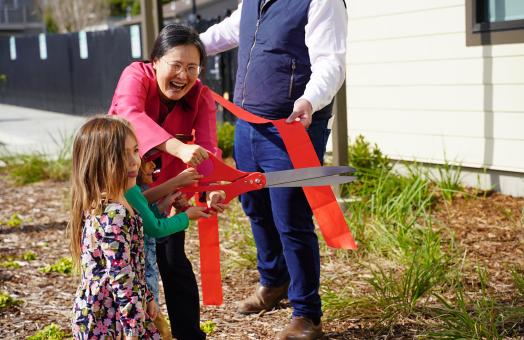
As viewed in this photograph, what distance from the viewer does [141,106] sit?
2.97 metres

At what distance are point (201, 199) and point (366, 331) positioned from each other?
105 cm

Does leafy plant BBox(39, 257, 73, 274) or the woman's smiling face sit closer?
the woman's smiling face

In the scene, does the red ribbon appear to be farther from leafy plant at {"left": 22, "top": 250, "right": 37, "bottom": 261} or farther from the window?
the window

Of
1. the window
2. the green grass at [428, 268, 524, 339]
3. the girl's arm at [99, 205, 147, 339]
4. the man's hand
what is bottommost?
the green grass at [428, 268, 524, 339]

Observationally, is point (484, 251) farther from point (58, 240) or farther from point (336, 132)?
point (58, 240)

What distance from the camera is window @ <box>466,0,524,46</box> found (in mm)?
5586

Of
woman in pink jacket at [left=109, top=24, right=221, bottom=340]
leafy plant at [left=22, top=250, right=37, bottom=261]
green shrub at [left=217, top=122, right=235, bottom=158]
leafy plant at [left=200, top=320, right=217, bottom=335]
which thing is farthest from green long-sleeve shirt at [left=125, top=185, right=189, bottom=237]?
green shrub at [left=217, top=122, right=235, bottom=158]

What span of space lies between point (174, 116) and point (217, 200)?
403 mm

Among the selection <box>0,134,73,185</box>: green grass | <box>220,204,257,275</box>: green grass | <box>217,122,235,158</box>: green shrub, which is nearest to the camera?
<box>220,204,257,275</box>: green grass

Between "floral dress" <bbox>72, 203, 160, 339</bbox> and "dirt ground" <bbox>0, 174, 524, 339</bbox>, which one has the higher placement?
"floral dress" <bbox>72, 203, 160, 339</bbox>

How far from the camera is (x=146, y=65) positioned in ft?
10.3

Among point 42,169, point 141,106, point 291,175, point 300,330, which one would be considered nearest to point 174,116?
point 141,106

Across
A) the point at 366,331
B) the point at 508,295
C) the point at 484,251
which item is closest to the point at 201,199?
the point at 366,331

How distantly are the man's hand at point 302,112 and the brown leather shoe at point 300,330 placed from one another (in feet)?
3.05
